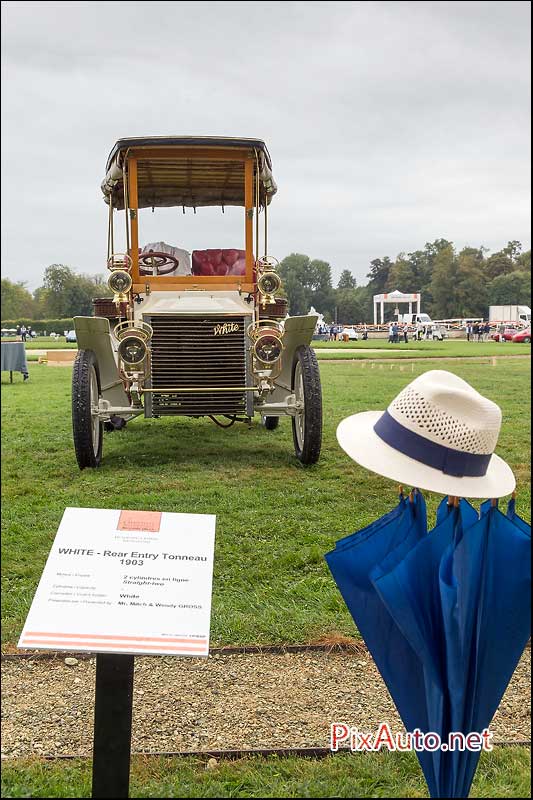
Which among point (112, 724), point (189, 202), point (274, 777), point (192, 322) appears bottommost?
point (274, 777)

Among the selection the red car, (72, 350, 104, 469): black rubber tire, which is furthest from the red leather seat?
the red car

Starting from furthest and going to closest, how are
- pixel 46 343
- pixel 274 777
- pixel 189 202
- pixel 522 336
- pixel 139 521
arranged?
1. pixel 189 202
2. pixel 46 343
3. pixel 522 336
4. pixel 274 777
5. pixel 139 521

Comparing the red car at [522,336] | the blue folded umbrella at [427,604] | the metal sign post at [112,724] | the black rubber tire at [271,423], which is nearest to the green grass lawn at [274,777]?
the metal sign post at [112,724]

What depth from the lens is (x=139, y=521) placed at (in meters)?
1.11

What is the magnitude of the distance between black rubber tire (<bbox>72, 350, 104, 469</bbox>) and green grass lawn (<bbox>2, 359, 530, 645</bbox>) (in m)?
0.03

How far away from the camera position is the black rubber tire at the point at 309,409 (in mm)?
2398

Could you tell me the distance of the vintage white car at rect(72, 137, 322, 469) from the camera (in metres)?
2.02

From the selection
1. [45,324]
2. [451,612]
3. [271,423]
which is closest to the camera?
[451,612]

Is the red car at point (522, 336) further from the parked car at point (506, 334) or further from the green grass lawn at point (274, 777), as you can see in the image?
the green grass lawn at point (274, 777)

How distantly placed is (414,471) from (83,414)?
1413mm

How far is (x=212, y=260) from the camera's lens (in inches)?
89.0

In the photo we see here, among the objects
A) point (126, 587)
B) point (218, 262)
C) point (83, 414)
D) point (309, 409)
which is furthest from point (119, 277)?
point (126, 587)

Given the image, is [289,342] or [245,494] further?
[289,342]

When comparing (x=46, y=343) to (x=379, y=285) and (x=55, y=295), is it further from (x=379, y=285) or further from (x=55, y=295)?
(x=379, y=285)
